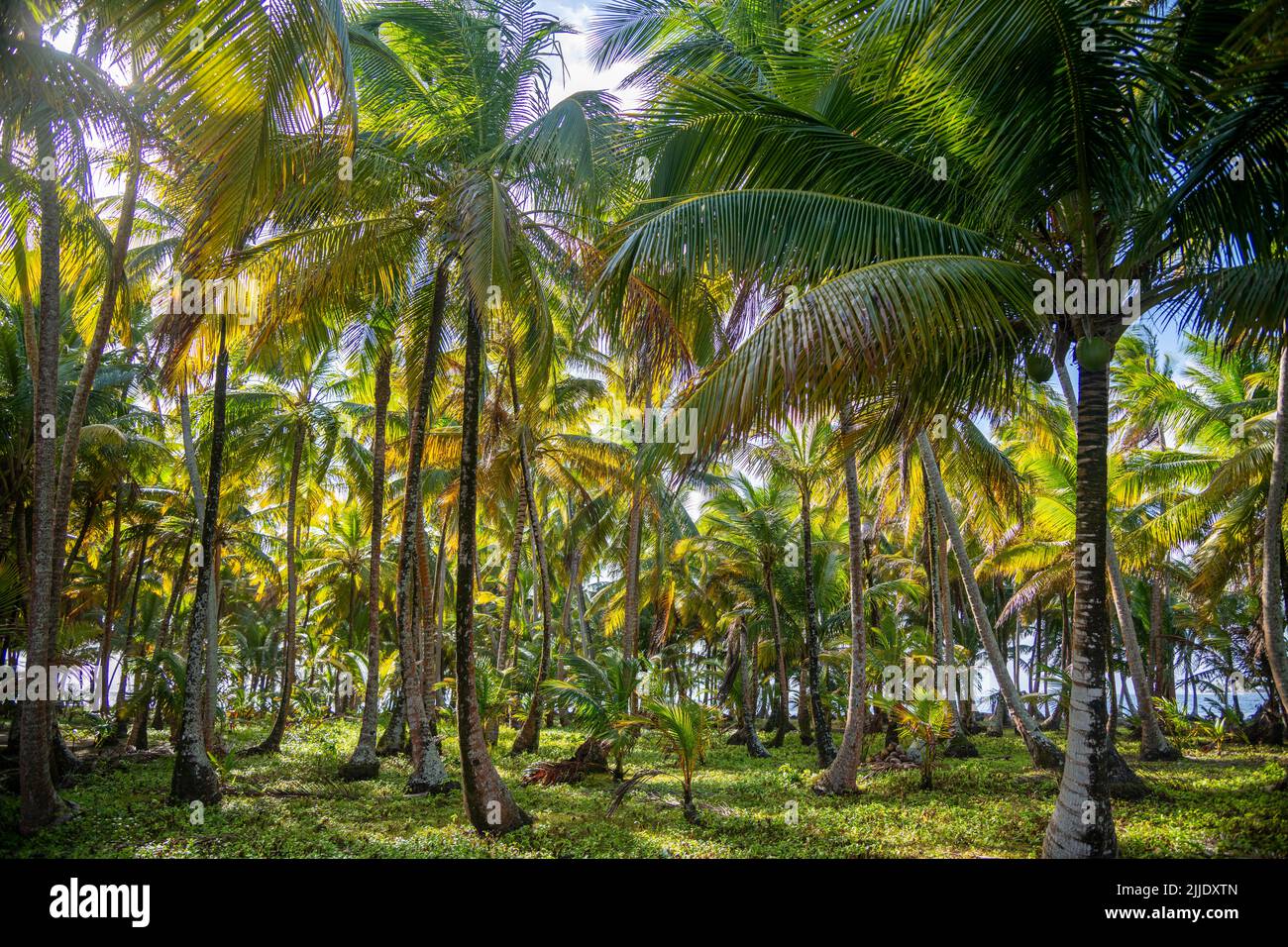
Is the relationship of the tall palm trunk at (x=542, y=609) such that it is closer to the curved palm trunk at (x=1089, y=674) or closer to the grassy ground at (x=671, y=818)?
the grassy ground at (x=671, y=818)

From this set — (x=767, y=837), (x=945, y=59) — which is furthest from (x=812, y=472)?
(x=945, y=59)

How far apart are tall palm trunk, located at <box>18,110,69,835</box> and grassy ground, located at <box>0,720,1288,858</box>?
1.55 ft

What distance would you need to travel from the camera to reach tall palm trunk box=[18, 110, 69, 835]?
335 inches

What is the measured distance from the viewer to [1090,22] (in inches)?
221

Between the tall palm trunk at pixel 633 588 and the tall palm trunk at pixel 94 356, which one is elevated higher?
the tall palm trunk at pixel 94 356

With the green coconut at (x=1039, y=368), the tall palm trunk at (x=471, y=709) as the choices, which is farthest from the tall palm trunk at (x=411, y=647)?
the green coconut at (x=1039, y=368)

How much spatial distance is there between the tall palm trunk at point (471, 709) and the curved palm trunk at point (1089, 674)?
233 inches

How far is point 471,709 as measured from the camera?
29.4 feet

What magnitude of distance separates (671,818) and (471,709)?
351cm

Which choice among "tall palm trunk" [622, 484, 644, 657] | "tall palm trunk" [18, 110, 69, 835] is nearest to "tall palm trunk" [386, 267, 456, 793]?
"tall palm trunk" [18, 110, 69, 835]

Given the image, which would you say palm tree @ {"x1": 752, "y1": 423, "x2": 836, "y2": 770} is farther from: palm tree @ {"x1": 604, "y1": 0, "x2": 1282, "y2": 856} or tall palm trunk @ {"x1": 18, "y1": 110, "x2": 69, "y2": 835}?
tall palm trunk @ {"x1": 18, "y1": 110, "x2": 69, "y2": 835}

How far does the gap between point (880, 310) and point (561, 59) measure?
698 centimetres

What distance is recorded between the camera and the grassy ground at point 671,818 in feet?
26.5

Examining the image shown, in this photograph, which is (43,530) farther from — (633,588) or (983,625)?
(983,625)
